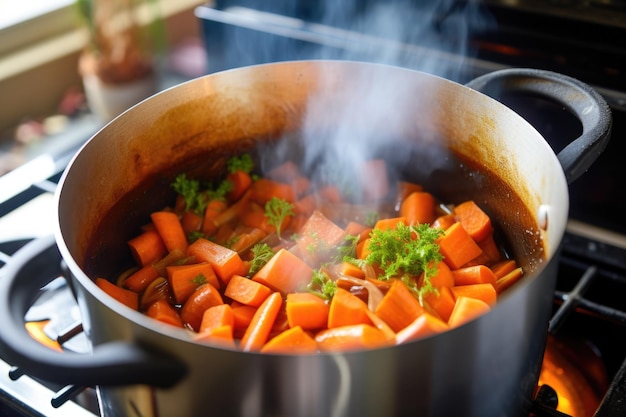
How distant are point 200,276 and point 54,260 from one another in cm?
33

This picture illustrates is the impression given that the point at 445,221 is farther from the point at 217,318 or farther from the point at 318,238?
the point at 217,318

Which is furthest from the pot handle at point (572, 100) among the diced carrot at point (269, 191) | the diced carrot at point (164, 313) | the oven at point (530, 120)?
the diced carrot at point (164, 313)

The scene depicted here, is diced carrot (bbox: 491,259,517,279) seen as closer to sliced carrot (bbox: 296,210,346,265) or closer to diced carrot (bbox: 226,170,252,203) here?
A: sliced carrot (bbox: 296,210,346,265)

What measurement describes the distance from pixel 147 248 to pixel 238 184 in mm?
271

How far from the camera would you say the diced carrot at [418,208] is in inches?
57.1

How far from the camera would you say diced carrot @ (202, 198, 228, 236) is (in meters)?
1.50

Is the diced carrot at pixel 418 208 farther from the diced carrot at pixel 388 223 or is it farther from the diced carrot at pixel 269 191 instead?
the diced carrot at pixel 269 191

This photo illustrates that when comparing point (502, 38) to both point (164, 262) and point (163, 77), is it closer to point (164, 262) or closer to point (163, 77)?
point (164, 262)

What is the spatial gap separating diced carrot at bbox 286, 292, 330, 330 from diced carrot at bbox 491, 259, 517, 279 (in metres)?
0.39

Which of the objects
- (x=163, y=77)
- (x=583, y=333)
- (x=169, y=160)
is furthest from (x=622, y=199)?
(x=163, y=77)

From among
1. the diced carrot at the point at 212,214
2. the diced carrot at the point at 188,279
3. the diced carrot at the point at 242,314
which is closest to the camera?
the diced carrot at the point at 242,314

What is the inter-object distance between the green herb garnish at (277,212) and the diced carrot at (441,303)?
0.42m

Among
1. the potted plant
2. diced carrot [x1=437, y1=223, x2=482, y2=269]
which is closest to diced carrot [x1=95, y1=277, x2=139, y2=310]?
diced carrot [x1=437, y1=223, x2=482, y2=269]

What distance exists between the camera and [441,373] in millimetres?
808
